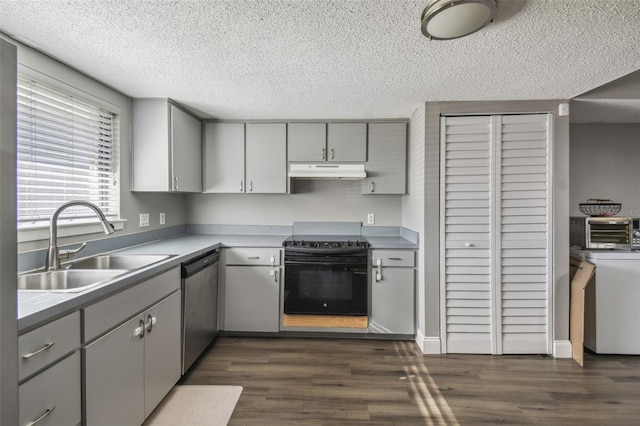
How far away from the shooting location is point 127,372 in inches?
58.3

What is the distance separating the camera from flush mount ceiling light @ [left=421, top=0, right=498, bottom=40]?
49.0 inches

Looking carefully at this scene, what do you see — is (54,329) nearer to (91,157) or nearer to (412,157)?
(91,157)

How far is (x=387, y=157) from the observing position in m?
2.98

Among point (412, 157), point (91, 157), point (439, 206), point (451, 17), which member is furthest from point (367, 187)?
point (91, 157)

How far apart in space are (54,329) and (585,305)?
3.54 meters

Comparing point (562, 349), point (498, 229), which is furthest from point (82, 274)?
point (562, 349)

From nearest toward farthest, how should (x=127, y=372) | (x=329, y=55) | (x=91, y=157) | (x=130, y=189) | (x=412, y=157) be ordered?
(x=127, y=372), (x=329, y=55), (x=91, y=157), (x=130, y=189), (x=412, y=157)

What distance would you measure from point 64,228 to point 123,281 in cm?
77

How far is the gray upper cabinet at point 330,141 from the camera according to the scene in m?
2.99

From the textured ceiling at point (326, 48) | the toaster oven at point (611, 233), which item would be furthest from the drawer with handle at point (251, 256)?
the toaster oven at point (611, 233)

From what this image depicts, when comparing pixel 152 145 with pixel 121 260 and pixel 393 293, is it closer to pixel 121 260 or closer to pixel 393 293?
pixel 121 260

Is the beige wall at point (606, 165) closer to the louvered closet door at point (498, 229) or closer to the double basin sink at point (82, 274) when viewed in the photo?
the louvered closet door at point (498, 229)

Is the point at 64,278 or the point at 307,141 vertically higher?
the point at 307,141

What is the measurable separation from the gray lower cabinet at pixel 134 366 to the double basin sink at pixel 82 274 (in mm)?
286
